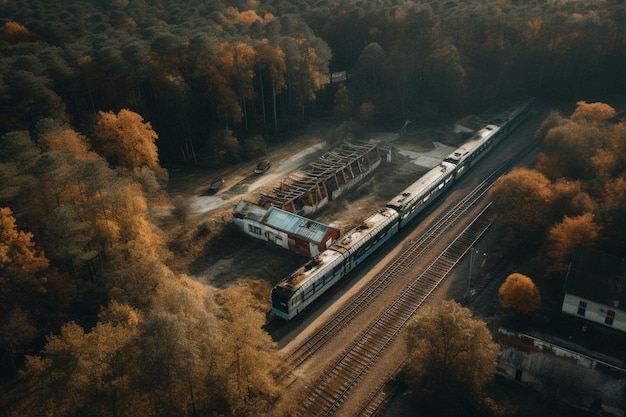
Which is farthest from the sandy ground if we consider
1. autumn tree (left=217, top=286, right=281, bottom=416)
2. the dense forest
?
the dense forest

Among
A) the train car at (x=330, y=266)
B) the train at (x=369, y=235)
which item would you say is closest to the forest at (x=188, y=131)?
the train car at (x=330, y=266)

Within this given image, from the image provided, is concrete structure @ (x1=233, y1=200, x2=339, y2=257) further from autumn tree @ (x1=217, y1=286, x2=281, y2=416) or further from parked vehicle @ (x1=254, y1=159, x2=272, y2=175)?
autumn tree @ (x1=217, y1=286, x2=281, y2=416)

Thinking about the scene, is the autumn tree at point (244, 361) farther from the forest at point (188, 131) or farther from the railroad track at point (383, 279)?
the railroad track at point (383, 279)

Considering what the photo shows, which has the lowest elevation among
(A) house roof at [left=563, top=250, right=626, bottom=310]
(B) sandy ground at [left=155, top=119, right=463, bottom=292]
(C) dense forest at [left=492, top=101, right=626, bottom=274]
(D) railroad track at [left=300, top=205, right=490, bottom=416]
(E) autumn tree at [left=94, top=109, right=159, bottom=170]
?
(D) railroad track at [left=300, top=205, right=490, bottom=416]

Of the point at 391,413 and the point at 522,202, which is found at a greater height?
the point at 522,202

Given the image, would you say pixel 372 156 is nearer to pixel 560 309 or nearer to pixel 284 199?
pixel 284 199

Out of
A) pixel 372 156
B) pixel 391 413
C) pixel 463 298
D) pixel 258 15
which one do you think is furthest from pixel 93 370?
pixel 258 15

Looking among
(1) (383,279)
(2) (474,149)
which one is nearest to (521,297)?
(1) (383,279)
